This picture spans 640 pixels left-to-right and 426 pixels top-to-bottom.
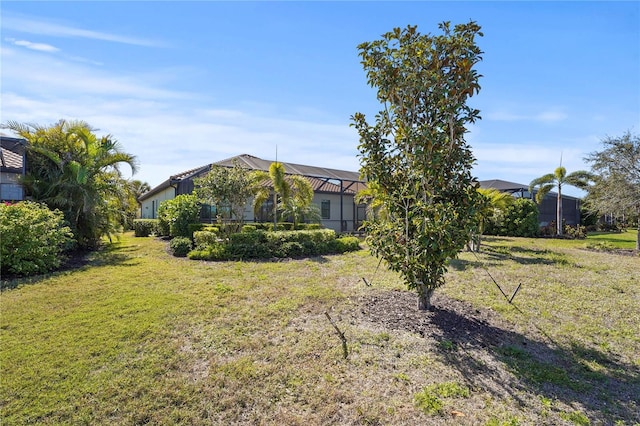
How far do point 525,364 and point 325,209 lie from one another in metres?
18.1

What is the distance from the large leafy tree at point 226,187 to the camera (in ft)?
38.0

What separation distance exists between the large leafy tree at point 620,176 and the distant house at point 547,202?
8210mm

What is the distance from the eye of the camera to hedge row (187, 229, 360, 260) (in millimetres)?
9992

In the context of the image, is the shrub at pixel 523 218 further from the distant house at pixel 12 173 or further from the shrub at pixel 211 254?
the distant house at pixel 12 173

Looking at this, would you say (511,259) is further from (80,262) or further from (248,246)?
(80,262)

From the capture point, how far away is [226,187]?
37.9 ft

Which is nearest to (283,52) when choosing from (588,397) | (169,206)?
(588,397)

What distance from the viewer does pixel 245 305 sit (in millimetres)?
5387

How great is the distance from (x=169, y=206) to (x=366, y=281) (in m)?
10.5

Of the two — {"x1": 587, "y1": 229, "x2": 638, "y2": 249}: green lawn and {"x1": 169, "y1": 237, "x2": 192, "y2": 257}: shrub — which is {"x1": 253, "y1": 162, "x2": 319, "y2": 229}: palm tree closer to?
{"x1": 169, "y1": 237, "x2": 192, "y2": 257}: shrub

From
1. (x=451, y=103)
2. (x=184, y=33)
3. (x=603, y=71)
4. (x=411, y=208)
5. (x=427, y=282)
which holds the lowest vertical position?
(x=427, y=282)

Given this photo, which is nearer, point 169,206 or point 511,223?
point 169,206

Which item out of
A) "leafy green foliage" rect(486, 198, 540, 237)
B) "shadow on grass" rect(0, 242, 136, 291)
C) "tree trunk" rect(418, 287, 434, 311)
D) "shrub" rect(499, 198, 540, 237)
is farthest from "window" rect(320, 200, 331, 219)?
"tree trunk" rect(418, 287, 434, 311)

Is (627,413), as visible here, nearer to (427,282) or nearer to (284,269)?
(427,282)
